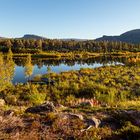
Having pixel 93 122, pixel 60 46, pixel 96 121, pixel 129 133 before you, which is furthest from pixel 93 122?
pixel 60 46

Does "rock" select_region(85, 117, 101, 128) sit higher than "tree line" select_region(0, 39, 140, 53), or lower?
higher

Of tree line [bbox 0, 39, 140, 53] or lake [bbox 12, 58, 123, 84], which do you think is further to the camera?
tree line [bbox 0, 39, 140, 53]

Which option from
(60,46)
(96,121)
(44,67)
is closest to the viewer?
(96,121)

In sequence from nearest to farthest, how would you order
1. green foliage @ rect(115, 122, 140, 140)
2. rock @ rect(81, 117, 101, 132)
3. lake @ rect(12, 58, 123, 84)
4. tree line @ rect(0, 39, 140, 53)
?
green foliage @ rect(115, 122, 140, 140) → rock @ rect(81, 117, 101, 132) → lake @ rect(12, 58, 123, 84) → tree line @ rect(0, 39, 140, 53)

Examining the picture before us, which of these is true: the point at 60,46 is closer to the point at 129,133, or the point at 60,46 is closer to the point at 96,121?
the point at 96,121

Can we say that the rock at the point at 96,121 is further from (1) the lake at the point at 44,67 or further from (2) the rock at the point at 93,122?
(1) the lake at the point at 44,67

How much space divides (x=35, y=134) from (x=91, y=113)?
396cm

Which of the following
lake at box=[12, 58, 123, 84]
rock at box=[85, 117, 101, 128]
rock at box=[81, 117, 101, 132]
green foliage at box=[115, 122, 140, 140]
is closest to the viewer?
green foliage at box=[115, 122, 140, 140]

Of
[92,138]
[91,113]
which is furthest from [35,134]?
[91,113]

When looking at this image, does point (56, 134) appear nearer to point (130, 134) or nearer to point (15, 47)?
point (130, 134)

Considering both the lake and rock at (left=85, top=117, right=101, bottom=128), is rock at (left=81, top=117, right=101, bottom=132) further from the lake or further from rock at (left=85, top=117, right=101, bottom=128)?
the lake

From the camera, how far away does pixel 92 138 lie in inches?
405

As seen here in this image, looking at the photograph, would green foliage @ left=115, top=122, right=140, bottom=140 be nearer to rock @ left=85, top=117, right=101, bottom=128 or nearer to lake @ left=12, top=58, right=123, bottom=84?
rock @ left=85, top=117, right=101, bottom=128

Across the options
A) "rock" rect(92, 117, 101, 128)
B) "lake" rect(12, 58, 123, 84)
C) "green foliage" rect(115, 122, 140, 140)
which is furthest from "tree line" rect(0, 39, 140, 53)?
"green foliage" rect(115, 122, 140, 140)
